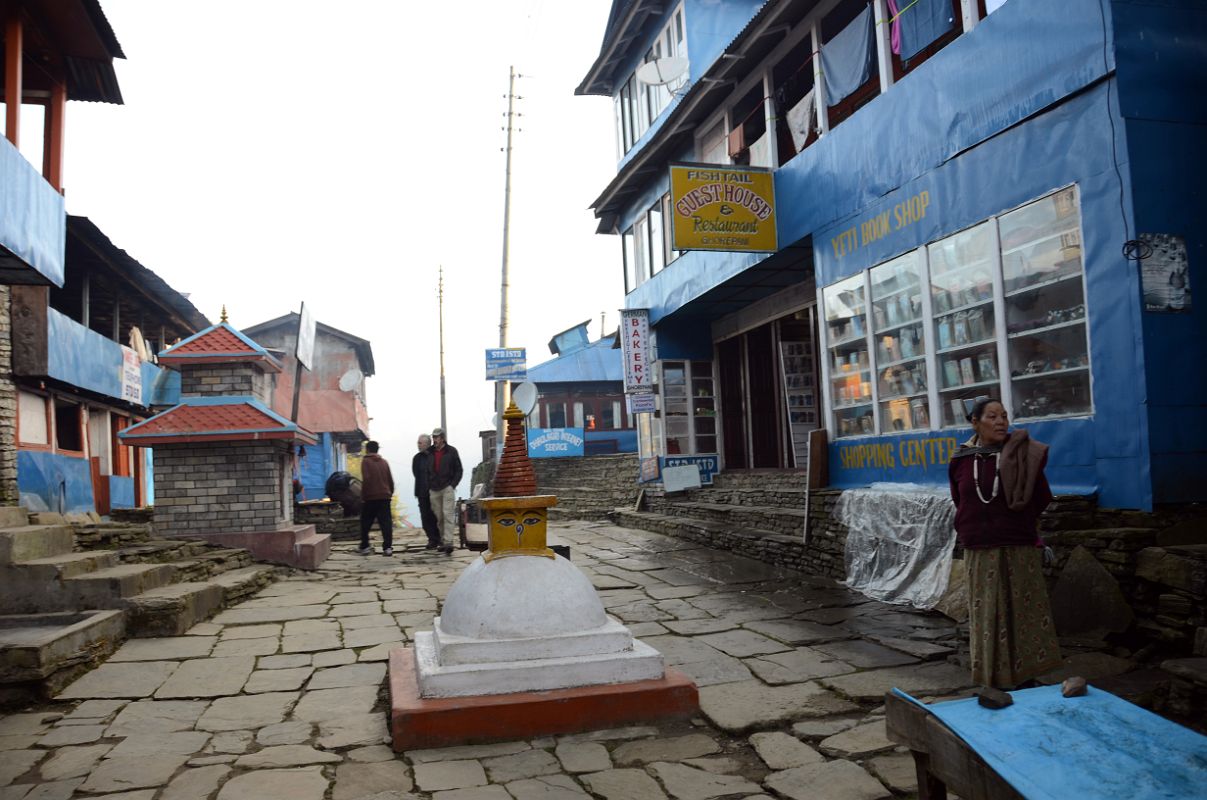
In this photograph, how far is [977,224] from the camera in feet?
24.0

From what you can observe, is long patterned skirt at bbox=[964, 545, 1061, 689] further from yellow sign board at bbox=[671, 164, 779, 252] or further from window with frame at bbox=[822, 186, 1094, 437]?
yellow sign board at bbox=[671, 164, 779, 252]

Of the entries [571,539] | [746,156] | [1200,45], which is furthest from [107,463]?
[1200,45]

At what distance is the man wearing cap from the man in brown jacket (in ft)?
2.27

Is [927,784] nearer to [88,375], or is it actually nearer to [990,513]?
[990,513]

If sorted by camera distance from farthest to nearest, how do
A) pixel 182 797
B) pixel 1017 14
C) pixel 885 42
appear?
pixel 885 42 < pixel 1017 14 < pixel 182 797

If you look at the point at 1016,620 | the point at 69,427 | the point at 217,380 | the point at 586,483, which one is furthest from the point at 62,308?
the point at 1016,620

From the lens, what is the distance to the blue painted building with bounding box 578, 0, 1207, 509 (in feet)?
19.2

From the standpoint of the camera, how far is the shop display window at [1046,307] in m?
6.32

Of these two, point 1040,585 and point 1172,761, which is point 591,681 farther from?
point 1172,761

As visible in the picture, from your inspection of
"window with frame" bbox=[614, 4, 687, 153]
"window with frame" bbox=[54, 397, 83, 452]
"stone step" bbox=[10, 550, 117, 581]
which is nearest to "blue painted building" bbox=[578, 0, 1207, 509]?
"window with frame" bbox=[614, 4, 687, 153]

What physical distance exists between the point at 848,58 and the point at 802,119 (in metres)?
1.16

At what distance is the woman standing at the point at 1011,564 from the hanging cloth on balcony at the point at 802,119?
673 centimetres

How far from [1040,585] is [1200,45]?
14.3ft

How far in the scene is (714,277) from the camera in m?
12.8
